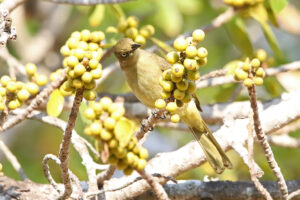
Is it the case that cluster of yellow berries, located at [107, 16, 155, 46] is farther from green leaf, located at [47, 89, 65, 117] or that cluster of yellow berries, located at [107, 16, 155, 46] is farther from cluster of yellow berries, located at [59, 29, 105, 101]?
cluster of yellow berries, located at [59, 29, 105, 101]

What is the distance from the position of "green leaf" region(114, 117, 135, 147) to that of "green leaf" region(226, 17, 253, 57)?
3112mm

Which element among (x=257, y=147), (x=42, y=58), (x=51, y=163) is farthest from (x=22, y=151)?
(x=257, y=147)

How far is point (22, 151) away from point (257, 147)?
3.07 metres

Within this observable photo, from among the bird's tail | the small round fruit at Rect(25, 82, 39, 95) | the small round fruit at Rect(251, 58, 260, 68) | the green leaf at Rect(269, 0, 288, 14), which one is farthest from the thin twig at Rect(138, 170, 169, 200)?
the green leaf at Rect(269, 0, 288, 14)

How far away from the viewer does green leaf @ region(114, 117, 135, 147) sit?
1.64 meters

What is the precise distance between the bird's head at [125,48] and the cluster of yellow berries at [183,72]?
6.70ft

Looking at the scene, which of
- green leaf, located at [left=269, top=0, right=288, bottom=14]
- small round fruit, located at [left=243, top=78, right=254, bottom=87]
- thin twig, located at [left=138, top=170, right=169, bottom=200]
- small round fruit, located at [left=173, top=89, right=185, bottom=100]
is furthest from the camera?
green leaf, located at [left=269, top=0, right=288, bottom=14]

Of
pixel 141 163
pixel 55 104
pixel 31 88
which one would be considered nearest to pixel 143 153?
pixel 141 163

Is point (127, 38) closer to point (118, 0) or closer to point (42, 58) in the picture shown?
point (118, 0)

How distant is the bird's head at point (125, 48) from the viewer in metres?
4.09

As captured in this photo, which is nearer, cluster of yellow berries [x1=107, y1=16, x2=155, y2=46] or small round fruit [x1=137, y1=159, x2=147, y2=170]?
small round fruit [x1=137, y1=159, x2=147, y2=170]

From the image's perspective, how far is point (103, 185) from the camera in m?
3.28

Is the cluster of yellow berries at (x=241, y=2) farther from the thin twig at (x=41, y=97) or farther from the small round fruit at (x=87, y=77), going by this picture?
the small round fruit at (x=87, y=77)

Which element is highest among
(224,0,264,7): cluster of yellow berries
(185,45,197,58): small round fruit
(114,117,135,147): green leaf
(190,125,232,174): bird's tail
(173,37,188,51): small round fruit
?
(224,0,264,7): cluster of yellow berries
